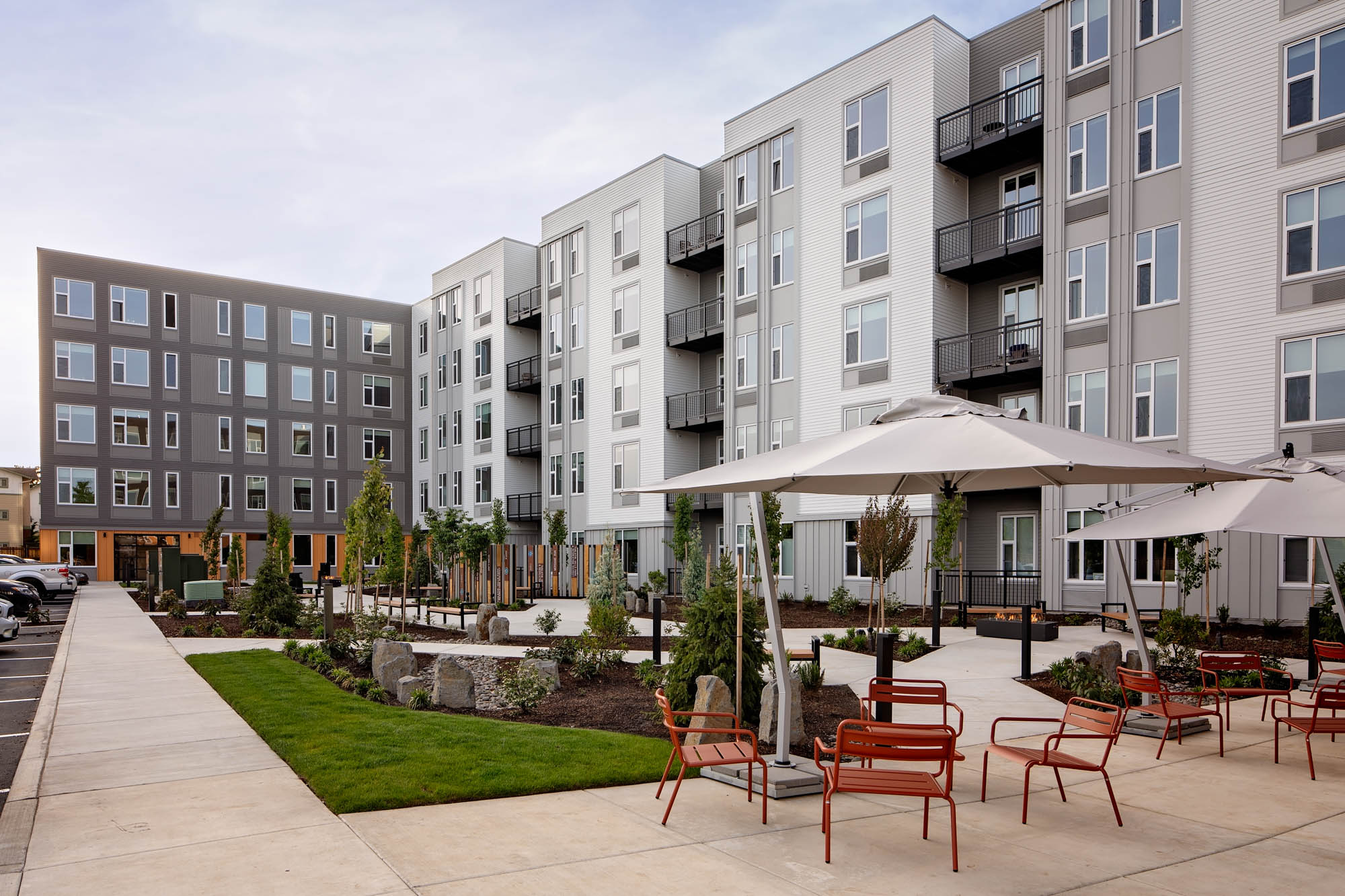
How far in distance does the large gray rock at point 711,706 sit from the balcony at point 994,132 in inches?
833

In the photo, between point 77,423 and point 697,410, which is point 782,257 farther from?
point 77,423

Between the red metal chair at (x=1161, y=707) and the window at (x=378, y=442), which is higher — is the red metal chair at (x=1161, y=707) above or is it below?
below

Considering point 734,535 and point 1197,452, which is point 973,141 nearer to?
point 1197,452

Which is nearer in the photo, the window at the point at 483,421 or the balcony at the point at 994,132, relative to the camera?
the balcony at the point at 994,132

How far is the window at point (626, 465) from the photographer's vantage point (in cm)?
3697

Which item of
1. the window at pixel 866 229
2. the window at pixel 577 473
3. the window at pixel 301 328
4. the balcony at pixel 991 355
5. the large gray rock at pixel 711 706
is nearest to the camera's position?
the large gray rock at pixel 711 706

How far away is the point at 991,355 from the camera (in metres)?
26.3

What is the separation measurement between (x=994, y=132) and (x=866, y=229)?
4.58 meters

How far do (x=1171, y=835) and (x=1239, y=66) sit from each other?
20.6 meters

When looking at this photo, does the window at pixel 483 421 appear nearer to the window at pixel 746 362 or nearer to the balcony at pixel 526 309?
the balcony at pixel 526 309

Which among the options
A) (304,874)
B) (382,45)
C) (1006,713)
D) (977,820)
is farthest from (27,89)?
(1006,713)

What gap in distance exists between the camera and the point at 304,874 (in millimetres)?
5367

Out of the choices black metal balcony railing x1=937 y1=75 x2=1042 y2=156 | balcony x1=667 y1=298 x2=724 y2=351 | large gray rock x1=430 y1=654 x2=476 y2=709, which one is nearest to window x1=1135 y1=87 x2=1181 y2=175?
black metal balcony railing x1=937 y1=75 x2=1042 y2=156

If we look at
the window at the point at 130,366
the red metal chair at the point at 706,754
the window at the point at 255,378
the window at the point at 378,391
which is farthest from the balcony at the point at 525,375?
the red metal chair at the point at 706,754
